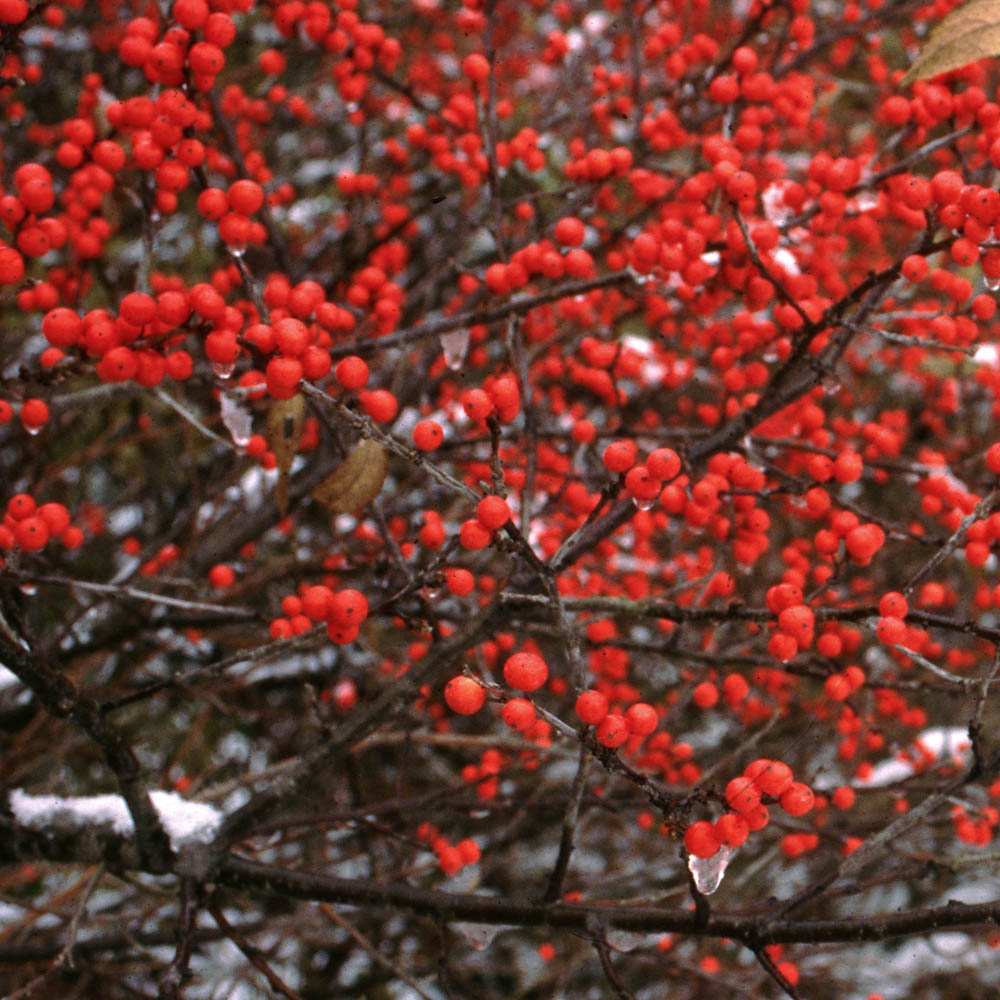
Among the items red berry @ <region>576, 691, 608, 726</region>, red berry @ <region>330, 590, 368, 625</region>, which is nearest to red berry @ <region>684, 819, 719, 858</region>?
red berry @ <region>576, 691, 608, 726</region>

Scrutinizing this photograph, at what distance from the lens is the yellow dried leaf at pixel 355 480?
2.15 m

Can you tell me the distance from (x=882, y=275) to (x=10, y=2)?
2.29m

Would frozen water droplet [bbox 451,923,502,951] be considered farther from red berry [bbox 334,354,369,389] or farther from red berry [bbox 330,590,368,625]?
red berry [bbox 334,354,369,389]

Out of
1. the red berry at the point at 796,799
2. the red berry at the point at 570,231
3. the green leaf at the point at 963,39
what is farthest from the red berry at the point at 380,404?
the green leaf at the point at 963,39

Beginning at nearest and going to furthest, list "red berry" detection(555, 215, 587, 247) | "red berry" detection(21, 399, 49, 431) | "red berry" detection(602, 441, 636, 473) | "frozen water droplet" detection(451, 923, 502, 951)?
"red berry" detection(602, 441, 636, 473)
"frozen water droplet" detection(451, 923, 502, 951)
"red berry" detection(21, 399, 49, 431)
"red berry" detection(555, 215, 587, 247)

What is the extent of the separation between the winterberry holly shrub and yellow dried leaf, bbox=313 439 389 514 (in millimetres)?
11

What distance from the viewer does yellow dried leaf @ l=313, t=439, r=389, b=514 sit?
215cm

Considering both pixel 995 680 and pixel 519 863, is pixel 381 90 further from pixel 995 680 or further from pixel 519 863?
pixel 995 680

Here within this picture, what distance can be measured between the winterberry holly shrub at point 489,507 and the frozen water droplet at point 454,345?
0.6 inches

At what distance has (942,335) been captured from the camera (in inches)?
109

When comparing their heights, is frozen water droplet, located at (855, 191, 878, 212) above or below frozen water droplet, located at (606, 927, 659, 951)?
above

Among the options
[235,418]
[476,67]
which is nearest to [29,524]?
[235,418]

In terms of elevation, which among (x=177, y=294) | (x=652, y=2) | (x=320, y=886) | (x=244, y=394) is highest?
(x=652, y=2)

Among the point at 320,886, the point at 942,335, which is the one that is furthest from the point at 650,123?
the point at 320,886
